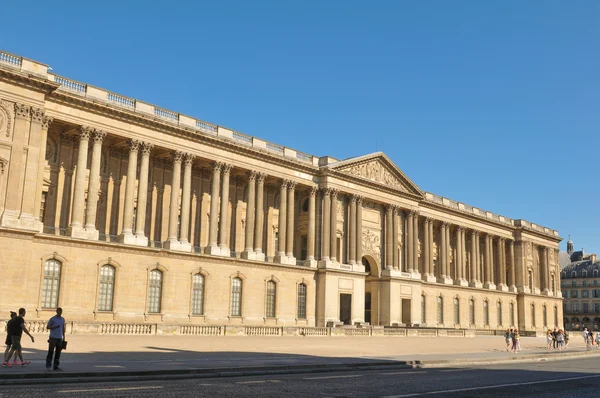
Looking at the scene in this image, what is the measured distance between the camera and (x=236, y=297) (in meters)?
48.1

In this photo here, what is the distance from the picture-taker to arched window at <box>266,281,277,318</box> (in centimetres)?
5062

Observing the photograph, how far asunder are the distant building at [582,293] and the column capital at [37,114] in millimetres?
116182

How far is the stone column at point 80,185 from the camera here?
38719 millimetres

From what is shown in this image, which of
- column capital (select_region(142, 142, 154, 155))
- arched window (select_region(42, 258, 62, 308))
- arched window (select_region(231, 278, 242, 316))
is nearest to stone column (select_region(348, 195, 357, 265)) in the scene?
arched window (select_region(231, 278, 242, 316))

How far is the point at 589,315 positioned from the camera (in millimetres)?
124438

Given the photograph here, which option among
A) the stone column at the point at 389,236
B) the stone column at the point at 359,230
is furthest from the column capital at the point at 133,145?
the stone column at the point at 389,236

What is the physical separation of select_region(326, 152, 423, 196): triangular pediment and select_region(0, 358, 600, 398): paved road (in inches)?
1486

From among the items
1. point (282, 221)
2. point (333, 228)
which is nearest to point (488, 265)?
point (333, 228)

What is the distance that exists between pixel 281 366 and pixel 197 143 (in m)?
29.6

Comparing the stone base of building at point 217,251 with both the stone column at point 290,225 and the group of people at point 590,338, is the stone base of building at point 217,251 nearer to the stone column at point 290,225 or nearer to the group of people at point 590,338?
the stone column at point 290,225

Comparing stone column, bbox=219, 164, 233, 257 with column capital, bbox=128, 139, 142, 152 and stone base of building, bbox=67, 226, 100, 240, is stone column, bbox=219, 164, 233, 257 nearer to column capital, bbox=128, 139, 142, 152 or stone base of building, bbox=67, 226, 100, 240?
column capital, bbox=128, 139, 142, 152

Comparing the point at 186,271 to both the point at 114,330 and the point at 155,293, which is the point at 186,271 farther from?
the point at 114,330

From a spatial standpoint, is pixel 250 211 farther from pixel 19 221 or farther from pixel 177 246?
pixel 19 221

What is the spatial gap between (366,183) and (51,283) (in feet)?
105
